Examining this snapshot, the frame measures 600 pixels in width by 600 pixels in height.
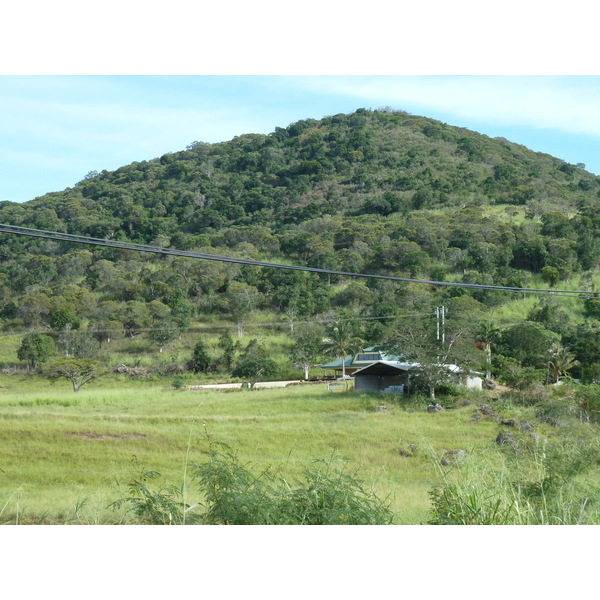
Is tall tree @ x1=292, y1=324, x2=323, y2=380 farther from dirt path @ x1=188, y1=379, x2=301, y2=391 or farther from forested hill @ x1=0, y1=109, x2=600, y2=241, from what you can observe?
forested hill @ x1=0, y1=109, x2=600, y2=241

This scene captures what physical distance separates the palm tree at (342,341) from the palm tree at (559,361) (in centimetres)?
1116

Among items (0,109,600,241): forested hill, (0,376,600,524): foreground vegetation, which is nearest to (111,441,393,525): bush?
(0,376,600,524): foreground vegetation

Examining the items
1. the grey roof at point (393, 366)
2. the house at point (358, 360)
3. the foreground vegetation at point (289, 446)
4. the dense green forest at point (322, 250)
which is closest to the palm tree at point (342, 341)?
the house at point (358, 360)

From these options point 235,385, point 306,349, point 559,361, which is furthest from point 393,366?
point 235,385

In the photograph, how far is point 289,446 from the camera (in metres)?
22.2

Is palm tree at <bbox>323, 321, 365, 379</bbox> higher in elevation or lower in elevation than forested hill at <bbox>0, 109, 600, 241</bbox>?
lower

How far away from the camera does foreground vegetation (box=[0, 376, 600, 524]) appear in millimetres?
6123

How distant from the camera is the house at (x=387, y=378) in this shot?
3212 centimetres

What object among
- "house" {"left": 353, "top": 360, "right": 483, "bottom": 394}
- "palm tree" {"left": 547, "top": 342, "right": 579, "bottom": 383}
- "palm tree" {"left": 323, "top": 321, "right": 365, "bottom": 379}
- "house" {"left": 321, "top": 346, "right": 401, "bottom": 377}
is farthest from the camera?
"palm tree" {"left": 323, "top": 321, "right": 365, "bottom": 379}

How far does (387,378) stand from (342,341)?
858cm

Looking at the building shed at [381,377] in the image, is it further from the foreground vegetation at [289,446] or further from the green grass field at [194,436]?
the foreground vegetation at [289,446]

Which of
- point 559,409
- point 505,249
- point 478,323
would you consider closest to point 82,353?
point 478,323

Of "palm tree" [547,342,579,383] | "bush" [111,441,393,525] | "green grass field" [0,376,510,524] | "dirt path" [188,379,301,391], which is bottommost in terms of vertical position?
"dirt path" [188,379,301,391]

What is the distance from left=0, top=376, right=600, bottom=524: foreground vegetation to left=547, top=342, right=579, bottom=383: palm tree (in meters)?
5.58
